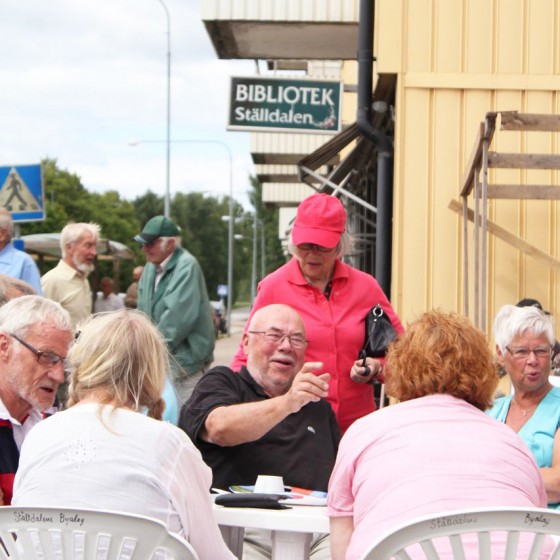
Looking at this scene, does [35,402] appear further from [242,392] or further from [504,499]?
[504,499]

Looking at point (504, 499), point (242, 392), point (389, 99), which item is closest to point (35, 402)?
point (242, 392)

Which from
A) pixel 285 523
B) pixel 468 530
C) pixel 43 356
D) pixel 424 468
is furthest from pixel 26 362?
Result: pixel 468 530

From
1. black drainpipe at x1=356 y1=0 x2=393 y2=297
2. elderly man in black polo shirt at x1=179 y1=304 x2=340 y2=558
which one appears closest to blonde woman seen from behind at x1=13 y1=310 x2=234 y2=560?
elderly man in black polo shirt at x1=179 y1=304 x2=340 y2=558

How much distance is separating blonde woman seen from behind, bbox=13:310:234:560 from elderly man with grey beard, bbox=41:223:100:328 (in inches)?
193

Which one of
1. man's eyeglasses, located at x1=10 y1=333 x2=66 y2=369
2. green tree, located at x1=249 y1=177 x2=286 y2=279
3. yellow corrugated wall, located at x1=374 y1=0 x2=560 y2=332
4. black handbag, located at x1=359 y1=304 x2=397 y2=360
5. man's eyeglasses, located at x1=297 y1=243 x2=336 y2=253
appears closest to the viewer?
man's eyeglasses, located at x1=10 y1=333 x2=66 y2=369

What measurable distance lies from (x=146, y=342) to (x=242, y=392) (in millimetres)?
1359

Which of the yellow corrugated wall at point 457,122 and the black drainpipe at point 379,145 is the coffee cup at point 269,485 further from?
the black drainpipe at point 379,145

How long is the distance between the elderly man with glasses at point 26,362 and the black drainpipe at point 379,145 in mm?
5630

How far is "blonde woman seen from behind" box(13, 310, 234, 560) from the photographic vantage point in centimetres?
270

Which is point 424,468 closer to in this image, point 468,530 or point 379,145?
point 468,530

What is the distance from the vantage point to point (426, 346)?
3023mm

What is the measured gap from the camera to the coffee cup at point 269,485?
3.58 m

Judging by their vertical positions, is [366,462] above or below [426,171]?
below

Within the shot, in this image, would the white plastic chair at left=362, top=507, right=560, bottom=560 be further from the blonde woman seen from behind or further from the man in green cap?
the man in green cap
